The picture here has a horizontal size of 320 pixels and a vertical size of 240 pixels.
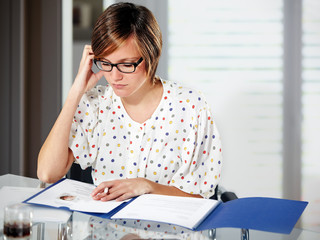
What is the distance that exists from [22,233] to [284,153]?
7.57ft

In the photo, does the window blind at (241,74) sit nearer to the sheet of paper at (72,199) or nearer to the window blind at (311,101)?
the window blind at (311,101)

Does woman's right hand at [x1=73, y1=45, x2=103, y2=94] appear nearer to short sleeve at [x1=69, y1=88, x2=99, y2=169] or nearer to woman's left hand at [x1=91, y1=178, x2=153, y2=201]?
short sleeve at [x1=69, y1=88, x2=99, y2=169]

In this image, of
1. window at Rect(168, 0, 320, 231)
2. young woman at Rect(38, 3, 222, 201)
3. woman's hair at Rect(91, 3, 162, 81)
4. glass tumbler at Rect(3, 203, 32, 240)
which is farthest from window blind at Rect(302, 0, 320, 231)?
glass tumbler at Rect(3, 203, 32, 240)

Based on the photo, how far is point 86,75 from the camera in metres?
1.66

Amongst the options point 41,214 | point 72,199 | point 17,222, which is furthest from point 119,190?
point 17,222

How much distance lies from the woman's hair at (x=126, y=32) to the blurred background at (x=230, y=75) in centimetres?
153

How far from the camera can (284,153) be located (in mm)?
3037

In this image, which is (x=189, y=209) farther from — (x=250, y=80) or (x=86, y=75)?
(x=250, y=80)

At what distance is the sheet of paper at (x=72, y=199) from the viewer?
121 centimetres

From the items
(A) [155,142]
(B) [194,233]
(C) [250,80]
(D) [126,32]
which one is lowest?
(B) [194,233]

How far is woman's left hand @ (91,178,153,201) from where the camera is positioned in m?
1.28

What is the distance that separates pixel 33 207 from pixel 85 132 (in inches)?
21.3

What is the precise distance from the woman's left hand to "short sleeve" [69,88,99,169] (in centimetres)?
38

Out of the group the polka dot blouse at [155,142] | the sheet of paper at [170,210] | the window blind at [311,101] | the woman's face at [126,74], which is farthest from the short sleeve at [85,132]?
the window blind at [311,101]
